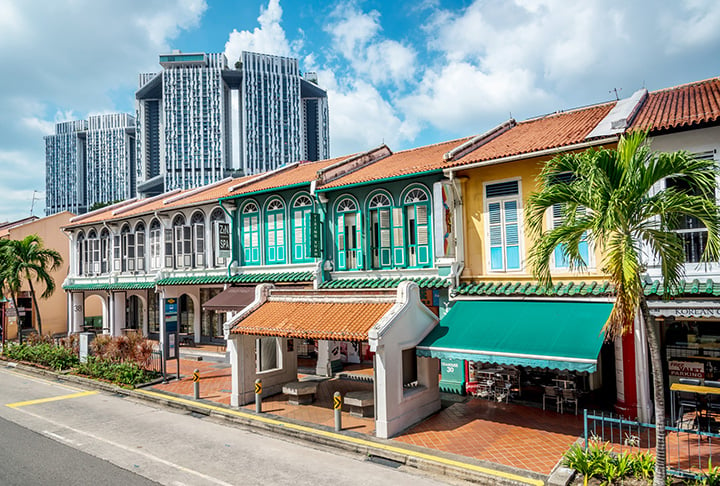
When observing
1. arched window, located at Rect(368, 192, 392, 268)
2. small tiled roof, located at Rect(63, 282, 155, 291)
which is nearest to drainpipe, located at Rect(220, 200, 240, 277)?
small tiled roof, located at Rect(63, 282, 155, 291)

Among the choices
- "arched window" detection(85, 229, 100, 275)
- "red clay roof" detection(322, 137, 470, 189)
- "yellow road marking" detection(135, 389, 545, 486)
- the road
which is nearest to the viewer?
"yellow road marking" detection(135, 389, 545, 486)

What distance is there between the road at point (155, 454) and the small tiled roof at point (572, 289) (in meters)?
5.76

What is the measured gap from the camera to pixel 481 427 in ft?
40.0

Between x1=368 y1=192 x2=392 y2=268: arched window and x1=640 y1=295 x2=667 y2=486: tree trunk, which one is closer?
x1=640 y1=295 x2=667 y2=486: tree trunk

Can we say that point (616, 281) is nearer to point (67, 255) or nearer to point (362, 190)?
point (362, 190)

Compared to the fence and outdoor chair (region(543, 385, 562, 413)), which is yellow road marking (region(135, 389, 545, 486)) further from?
outdoor chair (region(543, 385, 562, 413))

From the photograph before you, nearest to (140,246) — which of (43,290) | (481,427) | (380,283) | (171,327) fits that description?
(171,327)

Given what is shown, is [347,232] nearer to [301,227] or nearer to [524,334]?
[301,227]

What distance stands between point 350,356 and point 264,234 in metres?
6.33

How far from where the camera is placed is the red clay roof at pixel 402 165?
54.2 feet

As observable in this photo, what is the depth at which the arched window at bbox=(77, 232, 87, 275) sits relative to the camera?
30.6 meters

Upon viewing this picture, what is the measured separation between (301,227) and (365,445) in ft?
33.4

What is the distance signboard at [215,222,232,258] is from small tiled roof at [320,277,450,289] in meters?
5.82

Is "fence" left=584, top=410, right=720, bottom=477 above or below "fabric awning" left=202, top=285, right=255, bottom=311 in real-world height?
below
